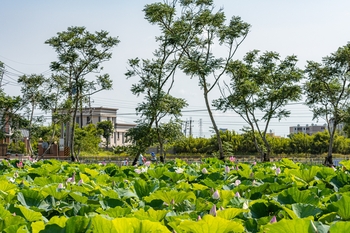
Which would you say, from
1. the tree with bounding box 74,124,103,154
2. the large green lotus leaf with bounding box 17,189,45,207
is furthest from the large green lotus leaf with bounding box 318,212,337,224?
the tree with bounding box 74,124,103,154

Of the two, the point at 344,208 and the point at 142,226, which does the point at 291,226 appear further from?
the point at 344,208

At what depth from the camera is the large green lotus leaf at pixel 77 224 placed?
1651mm

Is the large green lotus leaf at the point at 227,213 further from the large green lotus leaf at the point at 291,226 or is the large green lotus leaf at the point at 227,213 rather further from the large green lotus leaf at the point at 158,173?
the large green lotus leaf at the point at 158,173

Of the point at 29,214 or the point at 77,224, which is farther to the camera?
the point at 29,214

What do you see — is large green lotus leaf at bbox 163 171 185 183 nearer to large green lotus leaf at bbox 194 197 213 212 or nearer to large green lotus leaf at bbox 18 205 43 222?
large green lotus leaf at bbox 194 197 213 212

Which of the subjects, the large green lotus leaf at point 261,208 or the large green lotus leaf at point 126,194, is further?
the large green lotus leaf at point 126,194

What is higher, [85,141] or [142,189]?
[85,141]

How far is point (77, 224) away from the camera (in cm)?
166

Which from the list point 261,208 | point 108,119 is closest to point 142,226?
point 261,208

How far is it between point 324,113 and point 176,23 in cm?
1118

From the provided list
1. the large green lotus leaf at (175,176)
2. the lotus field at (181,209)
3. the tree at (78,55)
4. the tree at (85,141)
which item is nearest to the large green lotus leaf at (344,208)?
the lotus field at (181,209)

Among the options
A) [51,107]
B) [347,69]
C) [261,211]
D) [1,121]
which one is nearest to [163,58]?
[347,69]

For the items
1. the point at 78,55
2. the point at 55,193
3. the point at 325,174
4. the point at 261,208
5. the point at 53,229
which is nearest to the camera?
the point at 53,229

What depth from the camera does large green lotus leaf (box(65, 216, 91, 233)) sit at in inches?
65.0
